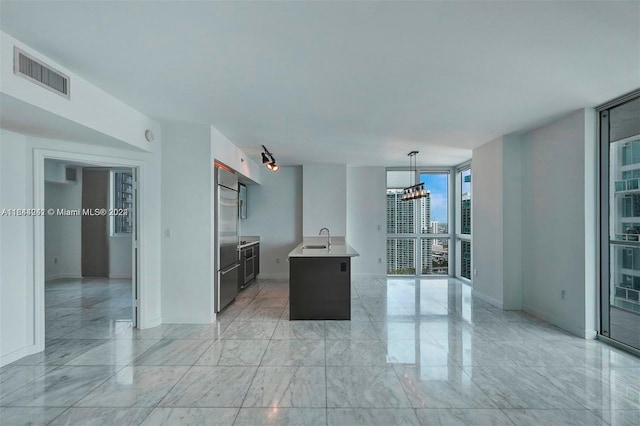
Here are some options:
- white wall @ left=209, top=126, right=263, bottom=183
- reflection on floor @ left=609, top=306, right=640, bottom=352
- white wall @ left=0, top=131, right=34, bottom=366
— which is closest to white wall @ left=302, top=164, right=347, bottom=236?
white wall @ left=209, top=126, right=263, bottom=183

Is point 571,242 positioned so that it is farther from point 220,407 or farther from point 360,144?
point 220,407

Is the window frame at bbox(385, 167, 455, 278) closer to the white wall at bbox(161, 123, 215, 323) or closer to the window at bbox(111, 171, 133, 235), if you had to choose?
the white wall at bbox(161, 123, 215, 323)

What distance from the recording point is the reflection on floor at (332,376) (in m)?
2.32

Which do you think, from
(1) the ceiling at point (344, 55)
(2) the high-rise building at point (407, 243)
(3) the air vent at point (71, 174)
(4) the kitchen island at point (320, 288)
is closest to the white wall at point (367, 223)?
(2) the high-rise building at point (407, 243)

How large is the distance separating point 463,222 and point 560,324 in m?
3.65

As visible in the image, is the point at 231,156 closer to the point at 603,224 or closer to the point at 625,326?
the point at 603,224

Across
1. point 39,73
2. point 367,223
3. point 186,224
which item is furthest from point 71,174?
point 367,223

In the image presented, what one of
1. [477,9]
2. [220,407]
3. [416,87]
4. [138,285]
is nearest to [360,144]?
[416,87]

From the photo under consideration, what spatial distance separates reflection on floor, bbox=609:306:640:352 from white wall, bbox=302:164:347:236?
4.76 m

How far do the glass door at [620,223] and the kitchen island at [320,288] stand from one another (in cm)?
306

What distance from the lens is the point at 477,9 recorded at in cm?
190

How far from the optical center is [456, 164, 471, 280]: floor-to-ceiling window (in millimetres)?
7301

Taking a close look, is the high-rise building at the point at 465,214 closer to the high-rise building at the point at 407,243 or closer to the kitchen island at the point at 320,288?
the high-rise building at the point at 407,243

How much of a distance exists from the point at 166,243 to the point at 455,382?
3.75m
